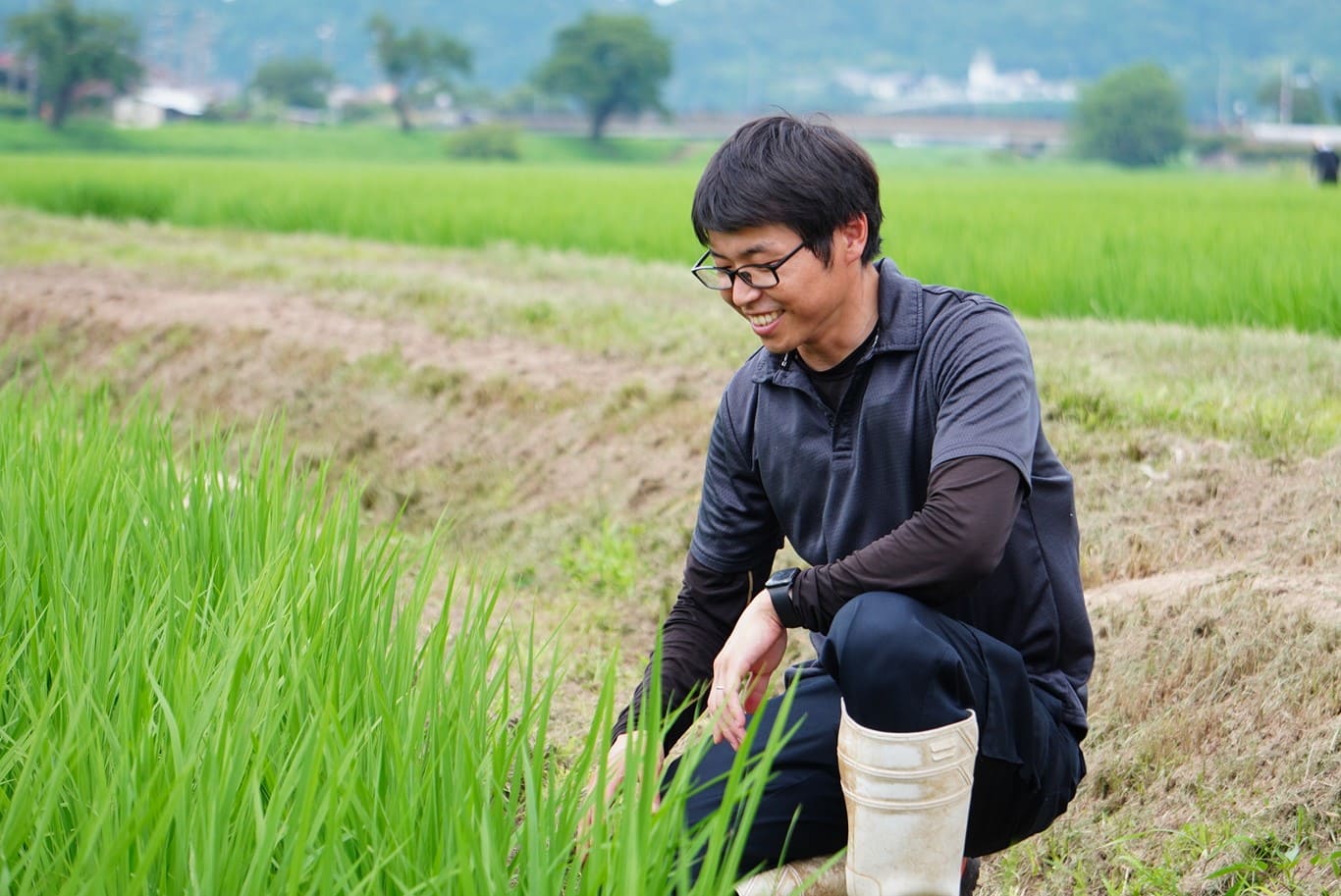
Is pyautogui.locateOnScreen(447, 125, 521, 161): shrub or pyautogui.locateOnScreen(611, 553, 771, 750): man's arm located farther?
pyautogui.locateOnScreen(447, 125, 521, 161): shrub

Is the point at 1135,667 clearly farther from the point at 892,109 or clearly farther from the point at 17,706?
the point at 892,109

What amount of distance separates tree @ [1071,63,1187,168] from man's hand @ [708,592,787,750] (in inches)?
2736

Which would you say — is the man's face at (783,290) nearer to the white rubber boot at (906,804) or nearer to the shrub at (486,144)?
the white rubber boot at (906,804)

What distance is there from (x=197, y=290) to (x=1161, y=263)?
495 cm

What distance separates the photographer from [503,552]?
4793 millimetres

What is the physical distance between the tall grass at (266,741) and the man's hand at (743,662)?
165 mm

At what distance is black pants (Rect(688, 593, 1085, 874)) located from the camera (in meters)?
1.77

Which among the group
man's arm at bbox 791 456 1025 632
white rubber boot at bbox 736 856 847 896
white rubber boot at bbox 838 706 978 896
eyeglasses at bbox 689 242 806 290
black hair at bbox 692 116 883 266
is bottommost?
white rubber boot at bbox 736 856 847 896

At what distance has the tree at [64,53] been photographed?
53.0 meters

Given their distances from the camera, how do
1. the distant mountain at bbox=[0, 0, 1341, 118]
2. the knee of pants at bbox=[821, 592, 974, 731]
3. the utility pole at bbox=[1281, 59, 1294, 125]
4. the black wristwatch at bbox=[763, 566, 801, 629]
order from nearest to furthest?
the knee of pants at bbox=[821, 592, 974, 731]
the black wristwatch at bbox=[763, 566, 801, 629]
the utility pole at bbox=[1281, 59, 1294, 125]
the distant mountain at bbox=[0, 0, 1341, 118]

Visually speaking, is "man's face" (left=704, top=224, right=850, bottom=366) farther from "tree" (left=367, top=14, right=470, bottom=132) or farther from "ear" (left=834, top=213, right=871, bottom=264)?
"tree" (left=367, top=14, right=470, bottom=132)

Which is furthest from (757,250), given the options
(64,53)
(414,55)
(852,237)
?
(414,55)

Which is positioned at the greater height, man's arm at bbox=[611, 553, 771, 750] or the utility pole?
the utility pole

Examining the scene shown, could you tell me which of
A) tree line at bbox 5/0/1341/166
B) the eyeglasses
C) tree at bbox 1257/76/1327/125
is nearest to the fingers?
the eyeglasses
